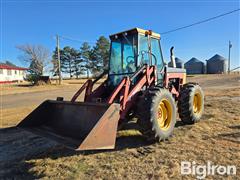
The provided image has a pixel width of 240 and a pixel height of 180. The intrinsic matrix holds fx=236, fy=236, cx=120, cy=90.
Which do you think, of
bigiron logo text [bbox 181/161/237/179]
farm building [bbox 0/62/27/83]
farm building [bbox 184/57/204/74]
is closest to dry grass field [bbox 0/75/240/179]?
bigiron logo text [bbox 181/161/237/179]

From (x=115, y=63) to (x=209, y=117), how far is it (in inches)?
131

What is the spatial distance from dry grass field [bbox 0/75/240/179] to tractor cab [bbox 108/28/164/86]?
5.04 feet

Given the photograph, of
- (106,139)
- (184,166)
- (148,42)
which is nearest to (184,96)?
(148,42)

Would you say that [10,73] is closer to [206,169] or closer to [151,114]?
[151,114]

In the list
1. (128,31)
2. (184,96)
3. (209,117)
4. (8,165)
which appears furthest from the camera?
(209,117)

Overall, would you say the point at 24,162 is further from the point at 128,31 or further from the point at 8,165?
the point at 128,31

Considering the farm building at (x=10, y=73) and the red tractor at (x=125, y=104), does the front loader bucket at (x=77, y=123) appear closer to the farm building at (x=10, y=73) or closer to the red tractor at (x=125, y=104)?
the red tractor at (x=125, y=104)

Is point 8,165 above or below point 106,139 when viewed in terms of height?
below

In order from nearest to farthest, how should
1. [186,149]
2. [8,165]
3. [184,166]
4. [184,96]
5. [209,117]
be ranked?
[184,166], [8,165], [186,149], [184,96], [209,117]

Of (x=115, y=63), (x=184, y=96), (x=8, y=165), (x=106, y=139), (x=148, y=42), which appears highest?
(x=148, y=42)

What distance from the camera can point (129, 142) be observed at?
5090 mm

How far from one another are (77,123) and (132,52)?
2192 millimetres

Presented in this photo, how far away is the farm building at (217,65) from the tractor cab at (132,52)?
174 feet

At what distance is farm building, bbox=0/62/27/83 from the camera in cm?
4718
